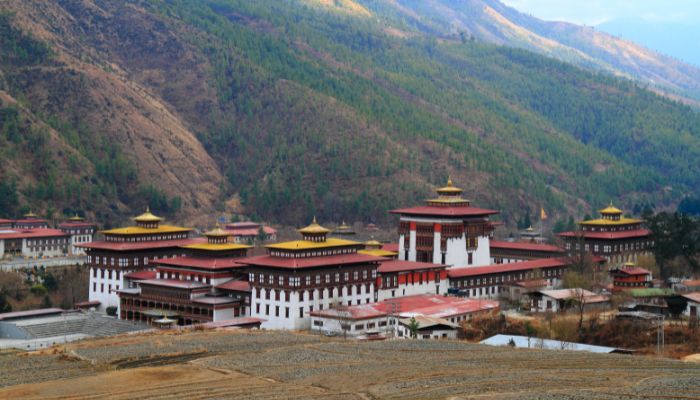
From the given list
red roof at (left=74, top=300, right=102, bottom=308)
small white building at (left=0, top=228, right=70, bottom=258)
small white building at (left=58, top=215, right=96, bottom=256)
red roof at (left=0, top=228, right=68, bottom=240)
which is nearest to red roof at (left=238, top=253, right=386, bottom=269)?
red roof at (left=74, top=300, right=102, bottom=308)

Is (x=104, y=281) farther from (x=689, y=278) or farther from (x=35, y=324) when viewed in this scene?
(x=689, y=278)

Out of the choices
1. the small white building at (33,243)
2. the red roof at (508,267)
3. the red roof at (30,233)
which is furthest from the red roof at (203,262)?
the red roof at (30,233)

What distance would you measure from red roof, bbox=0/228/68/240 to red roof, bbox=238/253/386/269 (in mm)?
41743

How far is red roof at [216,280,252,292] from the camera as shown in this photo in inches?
3818

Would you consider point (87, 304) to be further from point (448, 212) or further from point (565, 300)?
point (565, 300)

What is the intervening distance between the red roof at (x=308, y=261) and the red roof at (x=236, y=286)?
177 cm

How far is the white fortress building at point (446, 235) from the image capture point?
11494cm

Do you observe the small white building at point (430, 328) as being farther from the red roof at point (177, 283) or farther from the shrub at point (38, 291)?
the shrub at point (38, 291)

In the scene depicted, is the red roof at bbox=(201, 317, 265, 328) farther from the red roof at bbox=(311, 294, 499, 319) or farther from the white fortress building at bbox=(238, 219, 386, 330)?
the red roof at bbox=(311, 294, 499, 319)

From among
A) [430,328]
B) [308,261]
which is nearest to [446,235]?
[308,261]

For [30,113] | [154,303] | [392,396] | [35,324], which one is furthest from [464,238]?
[30,113]

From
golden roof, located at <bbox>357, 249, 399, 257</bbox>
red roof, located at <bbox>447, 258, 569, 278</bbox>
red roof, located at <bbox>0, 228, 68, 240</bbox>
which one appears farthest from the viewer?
red roof, located at <bbox>0, 228, 68, 240</bbox>

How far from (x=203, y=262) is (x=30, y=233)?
41.1 m

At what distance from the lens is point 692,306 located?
89625 mm
